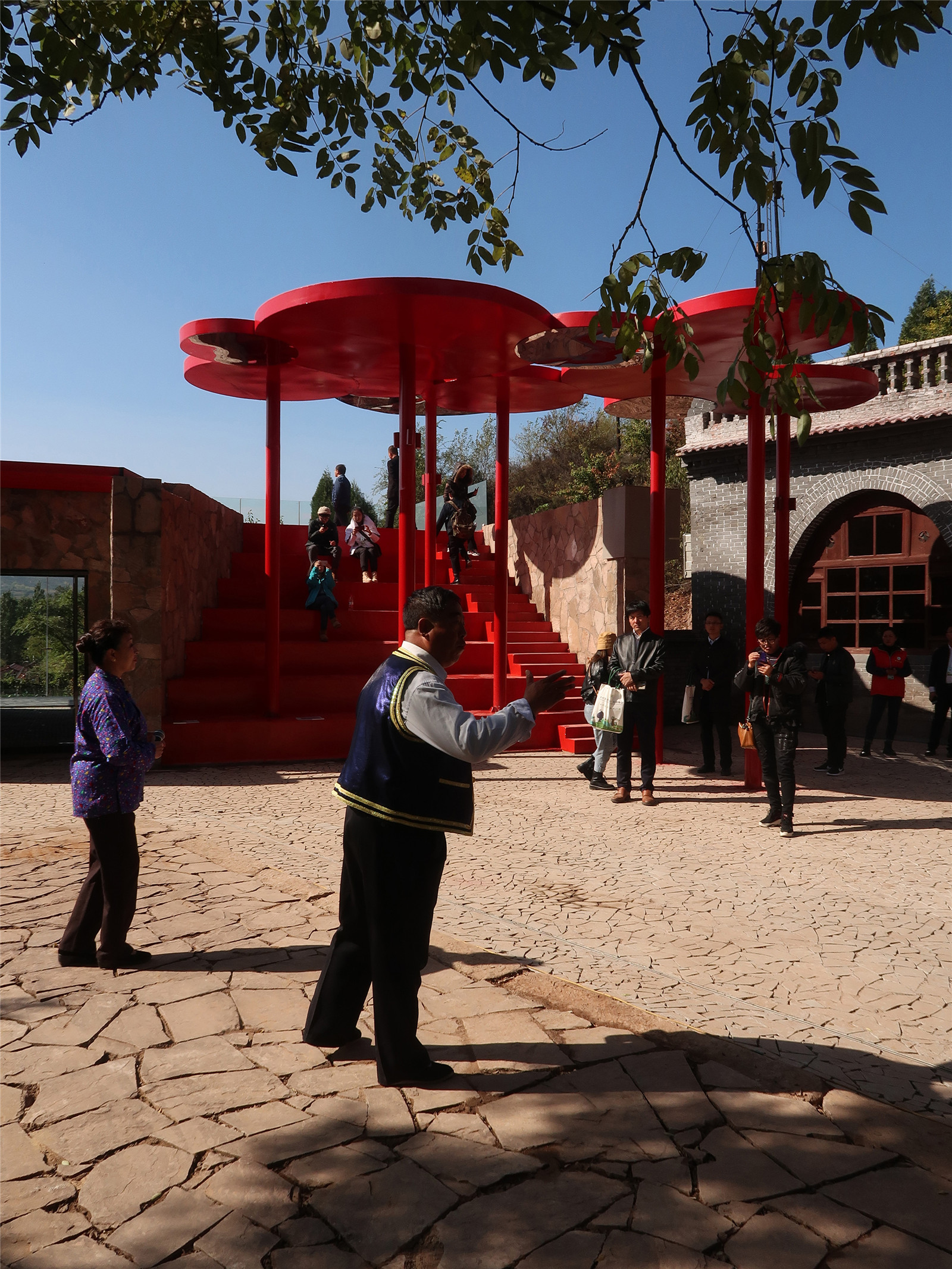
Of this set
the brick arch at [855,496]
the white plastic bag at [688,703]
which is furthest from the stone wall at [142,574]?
the brick arch at [855,496]

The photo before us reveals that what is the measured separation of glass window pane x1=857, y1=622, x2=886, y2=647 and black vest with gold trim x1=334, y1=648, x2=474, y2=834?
41.9 feet

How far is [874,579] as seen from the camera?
584 inches

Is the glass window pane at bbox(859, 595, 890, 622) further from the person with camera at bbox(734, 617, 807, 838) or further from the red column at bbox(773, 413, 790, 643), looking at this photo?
the person with camera at bbox(734, 617, 807, 838)

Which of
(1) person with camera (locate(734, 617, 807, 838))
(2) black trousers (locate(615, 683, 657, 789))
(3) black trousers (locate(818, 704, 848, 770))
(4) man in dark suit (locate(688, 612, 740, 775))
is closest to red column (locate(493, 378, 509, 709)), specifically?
(4) man in dark suit (locate(688, 612, 740, 775))

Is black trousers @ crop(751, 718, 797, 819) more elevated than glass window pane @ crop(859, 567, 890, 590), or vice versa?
glass window pane @ crop(859, 567, 890, 590)

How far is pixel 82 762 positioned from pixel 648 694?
5.57m

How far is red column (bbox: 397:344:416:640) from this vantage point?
416 inches

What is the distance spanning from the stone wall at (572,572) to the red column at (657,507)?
1.57 metres

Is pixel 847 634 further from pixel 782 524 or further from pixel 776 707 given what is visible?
pixel 776 707

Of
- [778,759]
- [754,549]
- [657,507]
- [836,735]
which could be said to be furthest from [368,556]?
[778,759]

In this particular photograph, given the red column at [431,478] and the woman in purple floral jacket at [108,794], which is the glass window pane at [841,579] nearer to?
the red column at [431,478]

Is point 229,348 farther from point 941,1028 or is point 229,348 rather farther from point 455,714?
point 941,1028

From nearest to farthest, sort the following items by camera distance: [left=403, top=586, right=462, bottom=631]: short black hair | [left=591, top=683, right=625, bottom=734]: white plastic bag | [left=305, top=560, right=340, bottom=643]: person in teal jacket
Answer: [left=403, top=586, right=462, bottom=631]: short black hair
[left=591, top=683, right=625, bottom=734]: white plastic bag
[left=305, top=560, right=340, bottom=643]: person in teal jacket

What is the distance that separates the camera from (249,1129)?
298 centimetres
